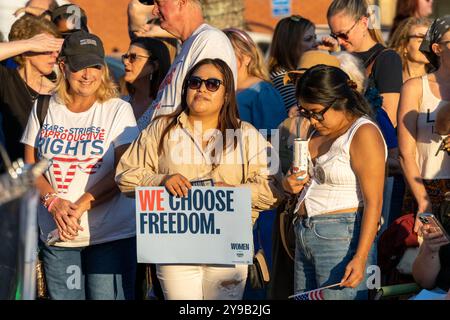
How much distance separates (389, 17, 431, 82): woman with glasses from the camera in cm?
778

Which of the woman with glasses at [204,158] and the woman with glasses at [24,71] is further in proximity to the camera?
the woman with glasses at [24,71]

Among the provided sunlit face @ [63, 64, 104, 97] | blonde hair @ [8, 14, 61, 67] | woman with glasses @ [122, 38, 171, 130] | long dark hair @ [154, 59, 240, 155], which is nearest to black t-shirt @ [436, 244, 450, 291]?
long dark hair @ [154, 59, 240, 155]

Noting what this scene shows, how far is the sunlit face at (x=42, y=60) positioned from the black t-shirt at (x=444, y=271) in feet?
10.3

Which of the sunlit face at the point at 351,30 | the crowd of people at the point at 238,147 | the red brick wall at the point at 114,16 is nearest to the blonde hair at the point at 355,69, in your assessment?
the crowd of people at the point at 238,147

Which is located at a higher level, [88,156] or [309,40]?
[309,40]

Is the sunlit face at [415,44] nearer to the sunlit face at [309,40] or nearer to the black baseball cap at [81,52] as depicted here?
the sunlit face at [309,40]

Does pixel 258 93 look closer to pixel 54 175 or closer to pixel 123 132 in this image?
pixel 123 132

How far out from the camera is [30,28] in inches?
289

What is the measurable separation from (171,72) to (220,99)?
33.3 inches

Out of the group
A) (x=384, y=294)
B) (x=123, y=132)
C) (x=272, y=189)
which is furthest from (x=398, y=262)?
(x=123, y=132)

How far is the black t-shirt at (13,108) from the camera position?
7.11 meters

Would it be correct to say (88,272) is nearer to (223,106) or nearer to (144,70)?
(223,106)

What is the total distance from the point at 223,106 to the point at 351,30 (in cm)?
203

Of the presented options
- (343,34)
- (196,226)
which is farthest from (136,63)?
(196,226)
